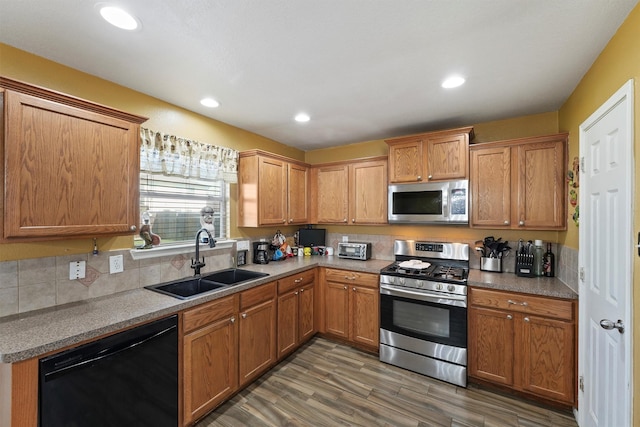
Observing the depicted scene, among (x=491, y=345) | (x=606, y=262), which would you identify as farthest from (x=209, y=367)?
(x=606, y=262)

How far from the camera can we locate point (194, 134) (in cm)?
266

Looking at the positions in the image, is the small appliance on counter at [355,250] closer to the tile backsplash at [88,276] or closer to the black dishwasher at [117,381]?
the tile backsplash at [88,276]

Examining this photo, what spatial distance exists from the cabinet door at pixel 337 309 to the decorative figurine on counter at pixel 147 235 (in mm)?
1852

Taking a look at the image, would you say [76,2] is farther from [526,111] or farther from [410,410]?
[526,111]

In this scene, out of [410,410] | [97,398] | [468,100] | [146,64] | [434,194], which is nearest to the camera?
[97,398]

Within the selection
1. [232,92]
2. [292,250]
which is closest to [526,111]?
[232,92]

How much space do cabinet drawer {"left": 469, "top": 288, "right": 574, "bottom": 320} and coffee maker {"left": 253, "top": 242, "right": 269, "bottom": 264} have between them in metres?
2.15

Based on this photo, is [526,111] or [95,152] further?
[526,111]

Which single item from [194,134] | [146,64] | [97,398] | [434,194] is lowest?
[97,398]

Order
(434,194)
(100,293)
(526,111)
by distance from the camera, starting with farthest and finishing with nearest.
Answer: (434,194), (526,111), (100,293)

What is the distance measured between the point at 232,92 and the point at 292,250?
7.03ft

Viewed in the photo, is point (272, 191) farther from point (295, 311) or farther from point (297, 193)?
point (295, 311)

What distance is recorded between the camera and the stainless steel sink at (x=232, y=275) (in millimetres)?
2678

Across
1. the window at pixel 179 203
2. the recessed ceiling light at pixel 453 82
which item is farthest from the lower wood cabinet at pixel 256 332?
the recessed ceiling light at pixel 453 82
